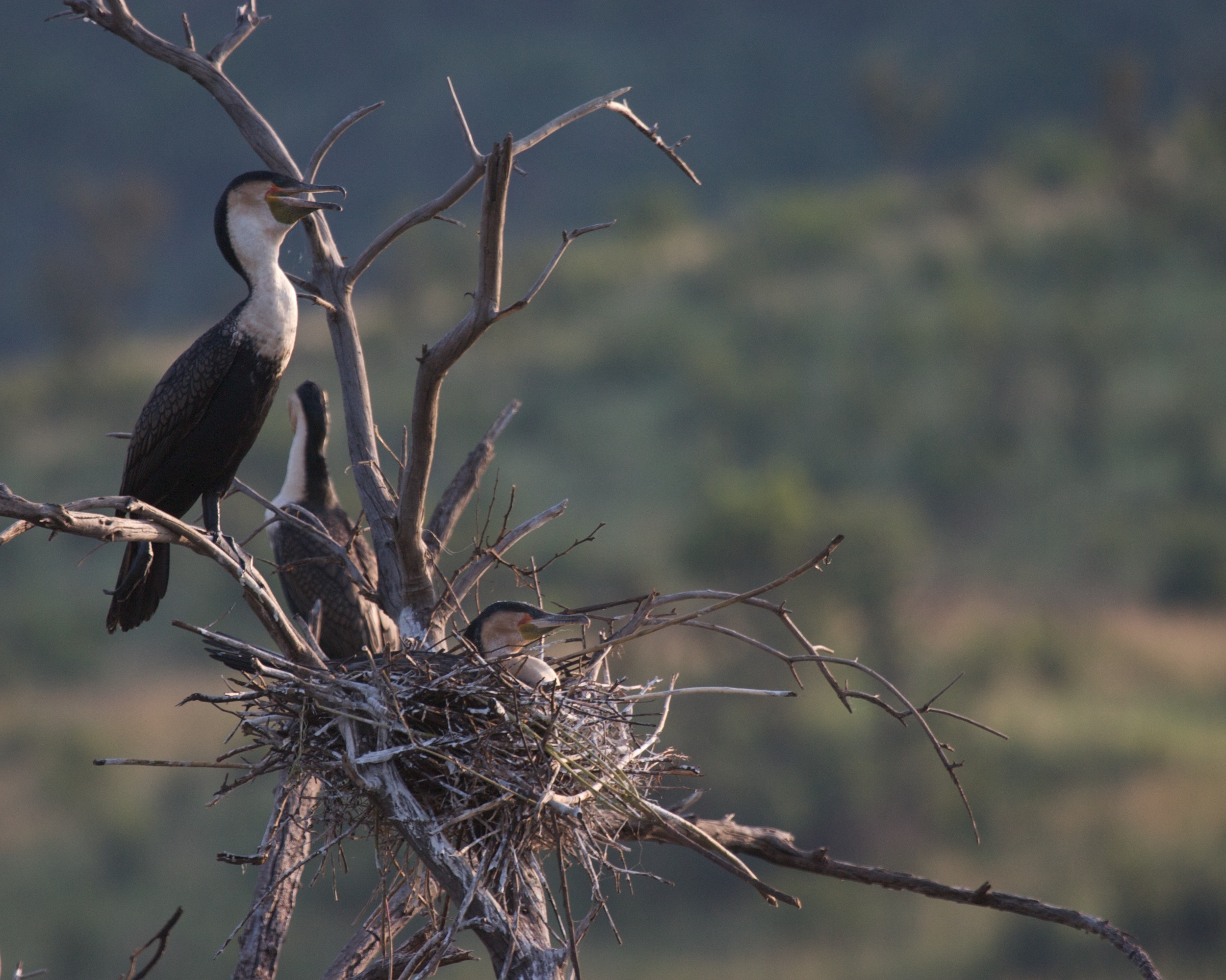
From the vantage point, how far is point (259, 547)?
19031 mm

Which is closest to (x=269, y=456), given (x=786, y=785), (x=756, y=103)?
(x=786, y=785)

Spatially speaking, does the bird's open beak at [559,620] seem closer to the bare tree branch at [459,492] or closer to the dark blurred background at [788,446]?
the bare tree branch at [459,492]

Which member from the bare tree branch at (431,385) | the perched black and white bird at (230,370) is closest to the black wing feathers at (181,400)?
the perched black and white bird at (230,370)

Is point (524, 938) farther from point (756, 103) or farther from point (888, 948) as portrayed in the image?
point (756, 103)

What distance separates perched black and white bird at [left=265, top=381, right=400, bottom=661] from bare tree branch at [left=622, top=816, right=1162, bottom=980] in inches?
61.7

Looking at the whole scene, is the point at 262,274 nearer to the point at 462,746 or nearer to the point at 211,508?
the point at 211,508

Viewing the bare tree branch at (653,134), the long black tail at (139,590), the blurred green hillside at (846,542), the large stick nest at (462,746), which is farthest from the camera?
the blurred green hillside at (846,542)

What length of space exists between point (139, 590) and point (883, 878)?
216cm

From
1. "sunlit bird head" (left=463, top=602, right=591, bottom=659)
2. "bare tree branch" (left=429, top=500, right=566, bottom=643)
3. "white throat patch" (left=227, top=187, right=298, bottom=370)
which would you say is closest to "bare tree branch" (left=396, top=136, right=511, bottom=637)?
"bare tree branch" (left=429, top=500, right=566, bottom=643)

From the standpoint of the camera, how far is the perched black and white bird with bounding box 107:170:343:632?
3957 mm

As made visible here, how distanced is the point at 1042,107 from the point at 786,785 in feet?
143

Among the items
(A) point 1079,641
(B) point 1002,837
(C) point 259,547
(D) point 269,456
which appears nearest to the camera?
(C) point 259,547

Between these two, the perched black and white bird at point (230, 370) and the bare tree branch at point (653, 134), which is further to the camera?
the perched black and white bird at point (230, 370)

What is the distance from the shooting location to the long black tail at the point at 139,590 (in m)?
3.87
